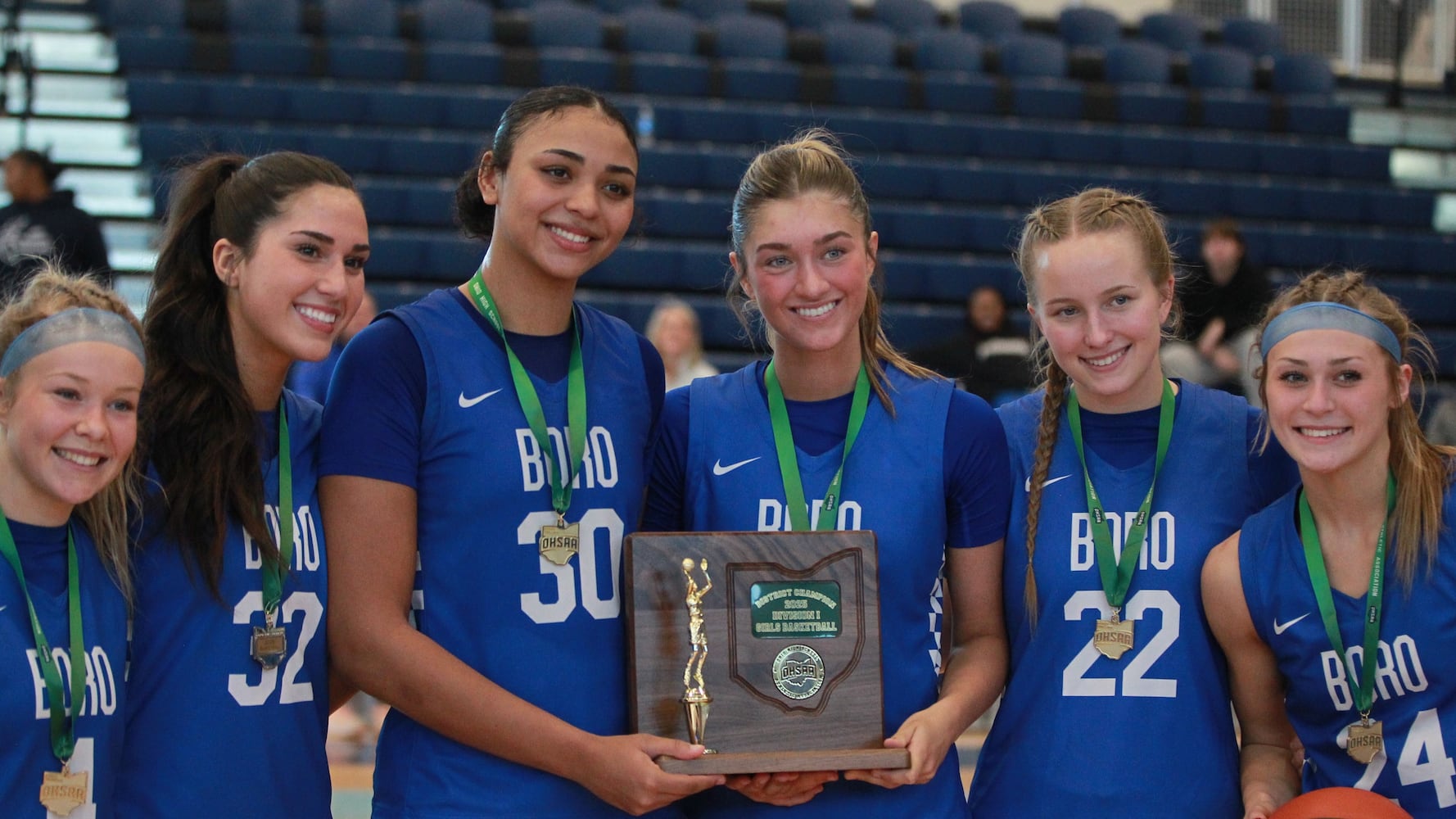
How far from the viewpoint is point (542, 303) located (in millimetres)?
2010

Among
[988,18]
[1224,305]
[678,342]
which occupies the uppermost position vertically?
[988,18]

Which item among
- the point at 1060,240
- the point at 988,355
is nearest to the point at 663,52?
the point at 988,355

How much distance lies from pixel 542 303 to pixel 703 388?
0.91ft

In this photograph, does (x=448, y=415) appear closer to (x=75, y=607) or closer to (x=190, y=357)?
(x=190, y=357)

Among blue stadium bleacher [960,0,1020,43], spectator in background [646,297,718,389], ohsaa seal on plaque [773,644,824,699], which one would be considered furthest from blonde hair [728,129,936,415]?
blue stadium bleacher [960,0,1020,43]

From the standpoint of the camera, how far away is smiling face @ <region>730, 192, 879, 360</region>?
1981 millimetres

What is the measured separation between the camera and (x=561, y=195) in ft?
6.42

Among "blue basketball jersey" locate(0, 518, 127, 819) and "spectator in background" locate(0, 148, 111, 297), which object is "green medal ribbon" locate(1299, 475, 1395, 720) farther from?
"spectator in background" locate(0, 148, 111, 297)

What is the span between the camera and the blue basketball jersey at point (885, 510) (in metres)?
1.93

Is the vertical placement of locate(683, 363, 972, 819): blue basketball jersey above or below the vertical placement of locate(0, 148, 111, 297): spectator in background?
below

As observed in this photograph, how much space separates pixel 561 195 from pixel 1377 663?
1266 mm

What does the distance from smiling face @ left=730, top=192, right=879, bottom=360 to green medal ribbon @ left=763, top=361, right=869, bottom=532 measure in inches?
3.7

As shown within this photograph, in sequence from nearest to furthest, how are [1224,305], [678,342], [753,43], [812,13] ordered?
1. [678,342]
2. [1224,305]
3. [753,43]
4. [812,13]

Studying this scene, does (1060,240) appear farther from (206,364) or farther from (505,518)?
(206,364)
